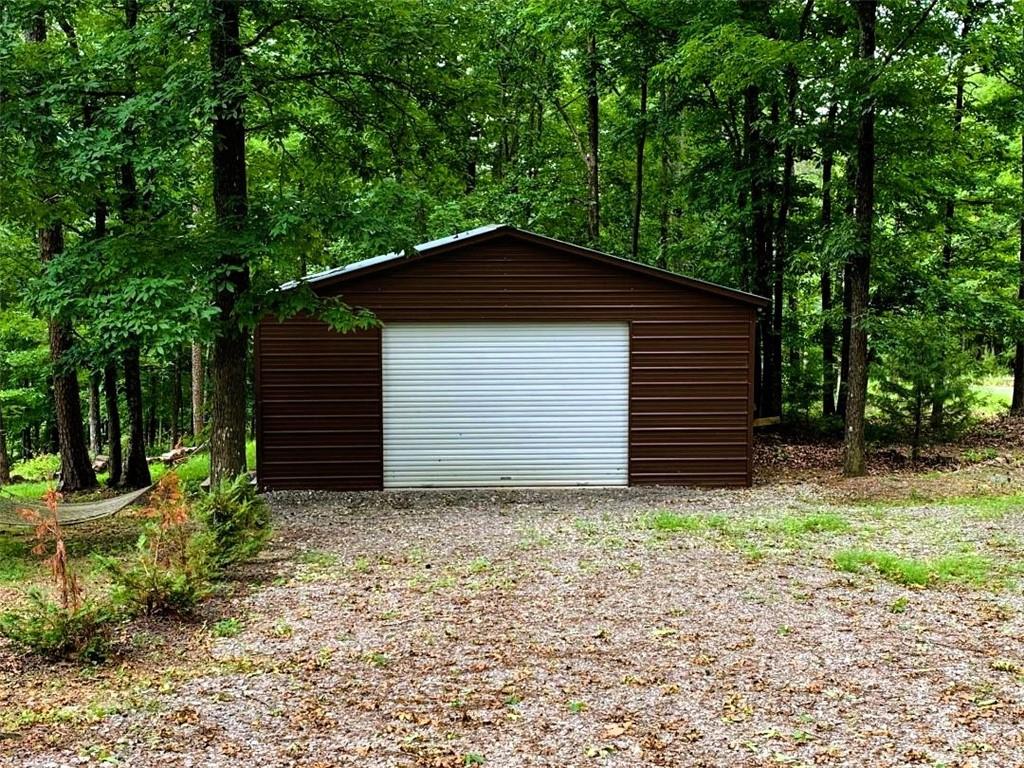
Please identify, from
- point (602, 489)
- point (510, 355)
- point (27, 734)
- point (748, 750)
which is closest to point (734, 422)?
point (602, 489)

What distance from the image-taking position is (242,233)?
7199 mm

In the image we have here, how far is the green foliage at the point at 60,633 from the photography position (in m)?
4.25

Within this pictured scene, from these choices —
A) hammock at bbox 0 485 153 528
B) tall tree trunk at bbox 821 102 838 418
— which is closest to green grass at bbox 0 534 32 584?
hammock at bbox 0 485 153 528

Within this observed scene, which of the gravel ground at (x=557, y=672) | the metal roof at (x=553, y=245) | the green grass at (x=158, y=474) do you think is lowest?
the green grass at (x=158, y=474)

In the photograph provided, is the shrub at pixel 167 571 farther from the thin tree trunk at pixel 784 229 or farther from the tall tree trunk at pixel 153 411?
the tall tree trunk at pixel 153 411

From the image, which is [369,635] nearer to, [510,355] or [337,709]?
[337,709]

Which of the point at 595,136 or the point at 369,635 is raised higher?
the point at 595,136

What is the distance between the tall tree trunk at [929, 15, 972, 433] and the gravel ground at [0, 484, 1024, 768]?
674 centimetres

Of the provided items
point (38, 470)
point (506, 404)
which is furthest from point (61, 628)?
point (38, 470)

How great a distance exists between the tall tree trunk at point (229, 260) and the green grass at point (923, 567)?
18.4 feet

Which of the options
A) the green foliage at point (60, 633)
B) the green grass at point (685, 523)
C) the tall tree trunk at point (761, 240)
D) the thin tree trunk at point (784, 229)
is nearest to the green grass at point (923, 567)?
the green grass at point (685, 523)

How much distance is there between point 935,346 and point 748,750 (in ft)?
31.5

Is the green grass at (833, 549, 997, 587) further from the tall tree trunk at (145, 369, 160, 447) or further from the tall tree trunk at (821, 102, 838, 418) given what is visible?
the tall tree trunk at (145, 369, 160, 447)

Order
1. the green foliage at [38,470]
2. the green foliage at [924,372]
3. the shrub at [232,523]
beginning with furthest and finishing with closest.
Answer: the green foliage at [38,470] < the green foliage at [924,372] < the shrub at [232,523]
